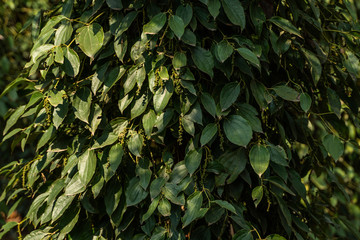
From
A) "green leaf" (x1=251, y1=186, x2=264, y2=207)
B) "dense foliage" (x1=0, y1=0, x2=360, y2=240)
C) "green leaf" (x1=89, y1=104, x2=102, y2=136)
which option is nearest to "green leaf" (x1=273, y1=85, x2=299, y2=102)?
"dense foliage" (x1=0, y1=0, x2=360, y2=240)

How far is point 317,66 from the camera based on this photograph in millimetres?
Result: 1133

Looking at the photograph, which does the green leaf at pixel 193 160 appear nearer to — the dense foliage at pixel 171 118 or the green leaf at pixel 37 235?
the dense foliage at pixel 171 118

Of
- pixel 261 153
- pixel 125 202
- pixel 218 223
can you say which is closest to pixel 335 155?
pixel 261 153

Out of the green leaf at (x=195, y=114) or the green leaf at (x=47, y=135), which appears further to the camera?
the green leaf at (x=47, y=135)

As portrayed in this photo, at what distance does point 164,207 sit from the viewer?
964 mm

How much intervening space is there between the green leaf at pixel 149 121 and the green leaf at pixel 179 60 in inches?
4.9

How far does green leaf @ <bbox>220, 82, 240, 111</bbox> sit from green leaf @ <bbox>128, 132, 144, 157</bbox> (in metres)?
0.20

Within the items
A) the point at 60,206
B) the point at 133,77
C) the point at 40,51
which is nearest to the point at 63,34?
the point at 40,51

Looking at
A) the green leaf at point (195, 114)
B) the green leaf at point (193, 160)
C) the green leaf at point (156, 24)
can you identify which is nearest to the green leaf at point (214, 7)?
the green leaf at point (156, 24)

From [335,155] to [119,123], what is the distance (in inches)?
20.9

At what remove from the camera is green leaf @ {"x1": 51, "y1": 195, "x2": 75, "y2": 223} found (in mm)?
1044

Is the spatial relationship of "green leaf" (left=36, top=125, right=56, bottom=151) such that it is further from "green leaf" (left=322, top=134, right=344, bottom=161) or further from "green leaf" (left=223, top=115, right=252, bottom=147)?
"green leaf" (left=322, top=134, right=344, bottom=161)

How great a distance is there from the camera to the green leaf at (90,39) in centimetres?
102

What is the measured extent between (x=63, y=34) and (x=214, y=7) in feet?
1.19
